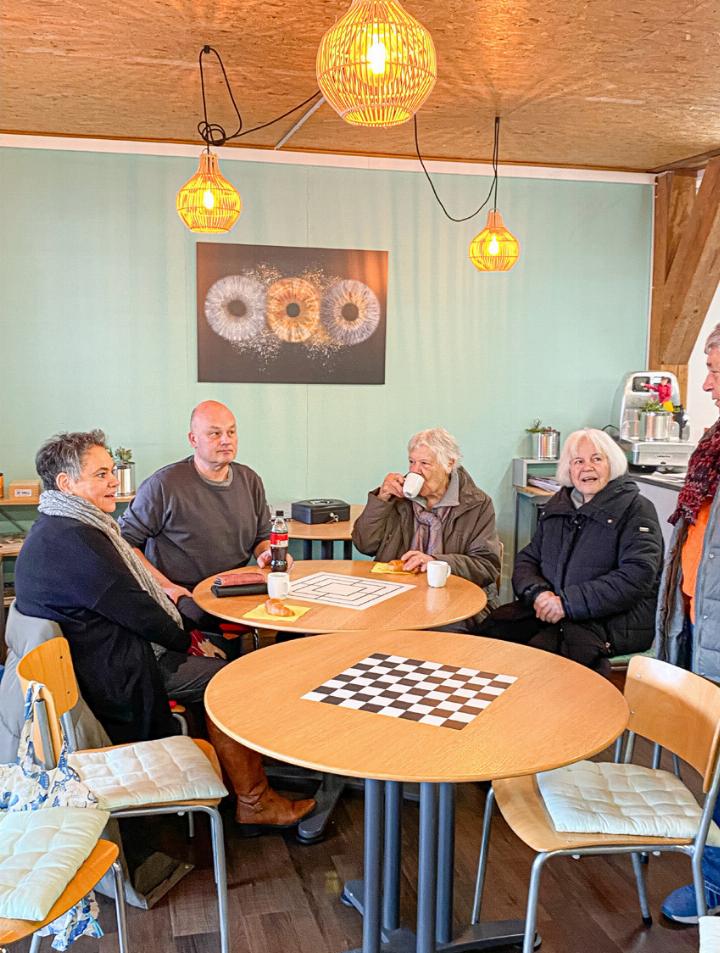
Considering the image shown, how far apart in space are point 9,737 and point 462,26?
9.65ft

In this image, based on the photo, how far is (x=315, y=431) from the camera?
5828 mm

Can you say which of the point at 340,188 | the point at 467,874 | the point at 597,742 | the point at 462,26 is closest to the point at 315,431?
the point at 340,188

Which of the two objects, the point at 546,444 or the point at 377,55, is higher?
the point at 377,55

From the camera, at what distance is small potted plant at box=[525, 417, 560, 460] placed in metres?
6.03

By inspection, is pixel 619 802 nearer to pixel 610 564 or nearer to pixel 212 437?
pixel 610 564

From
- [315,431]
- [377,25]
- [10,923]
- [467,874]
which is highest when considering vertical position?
[377,25]

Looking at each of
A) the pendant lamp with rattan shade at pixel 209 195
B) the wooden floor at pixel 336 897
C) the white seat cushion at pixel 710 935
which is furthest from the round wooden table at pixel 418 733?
the pendant lamp with rattan shade at pixel 209 195

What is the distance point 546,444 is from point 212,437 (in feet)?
9.12

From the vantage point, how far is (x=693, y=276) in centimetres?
591

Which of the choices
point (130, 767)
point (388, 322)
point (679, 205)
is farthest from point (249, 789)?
point (679, 205)

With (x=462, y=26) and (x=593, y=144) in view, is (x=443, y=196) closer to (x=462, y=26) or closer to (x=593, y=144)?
(x=593, y=144)

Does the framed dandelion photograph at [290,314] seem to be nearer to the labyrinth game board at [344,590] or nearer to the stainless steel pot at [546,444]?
the stainless steel pot at [546,444]

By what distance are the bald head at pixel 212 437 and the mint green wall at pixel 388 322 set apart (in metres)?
1.62

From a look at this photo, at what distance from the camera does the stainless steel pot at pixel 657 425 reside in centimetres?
588
